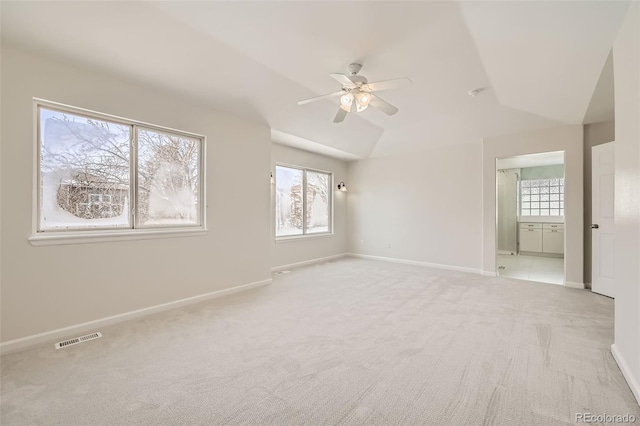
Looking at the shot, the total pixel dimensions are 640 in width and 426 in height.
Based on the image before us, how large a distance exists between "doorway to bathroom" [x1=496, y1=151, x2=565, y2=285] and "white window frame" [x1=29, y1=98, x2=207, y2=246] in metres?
6.64

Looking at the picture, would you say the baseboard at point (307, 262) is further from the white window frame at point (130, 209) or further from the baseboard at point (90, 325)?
the white window frame at point (130, 209)

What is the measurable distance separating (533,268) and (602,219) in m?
2.19

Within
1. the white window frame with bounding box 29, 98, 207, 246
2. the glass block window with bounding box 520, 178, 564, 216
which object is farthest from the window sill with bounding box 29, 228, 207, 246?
the glass block window with bounding box 520, 178, 564, 216

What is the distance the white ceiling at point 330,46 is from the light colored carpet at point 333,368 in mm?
2625

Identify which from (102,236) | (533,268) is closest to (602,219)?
(533,268)

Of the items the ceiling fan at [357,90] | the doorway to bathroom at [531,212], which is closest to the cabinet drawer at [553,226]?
the doorway to bathroom at [531,212]

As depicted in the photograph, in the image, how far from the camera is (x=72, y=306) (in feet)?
8.76

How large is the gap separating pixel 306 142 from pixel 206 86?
90.8 inches

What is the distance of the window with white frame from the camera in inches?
104

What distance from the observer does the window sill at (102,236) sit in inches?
99.3

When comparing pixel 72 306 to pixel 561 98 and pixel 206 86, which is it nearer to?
pixel 206 86

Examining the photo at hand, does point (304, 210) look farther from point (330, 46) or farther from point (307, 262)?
point (330, 46)

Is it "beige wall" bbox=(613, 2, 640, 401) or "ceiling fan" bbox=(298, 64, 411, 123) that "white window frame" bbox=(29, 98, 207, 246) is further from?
"beige wall" bbox=(613, 2, 640, 401)

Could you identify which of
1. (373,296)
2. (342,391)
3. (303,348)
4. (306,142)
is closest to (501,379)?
(342,391)
